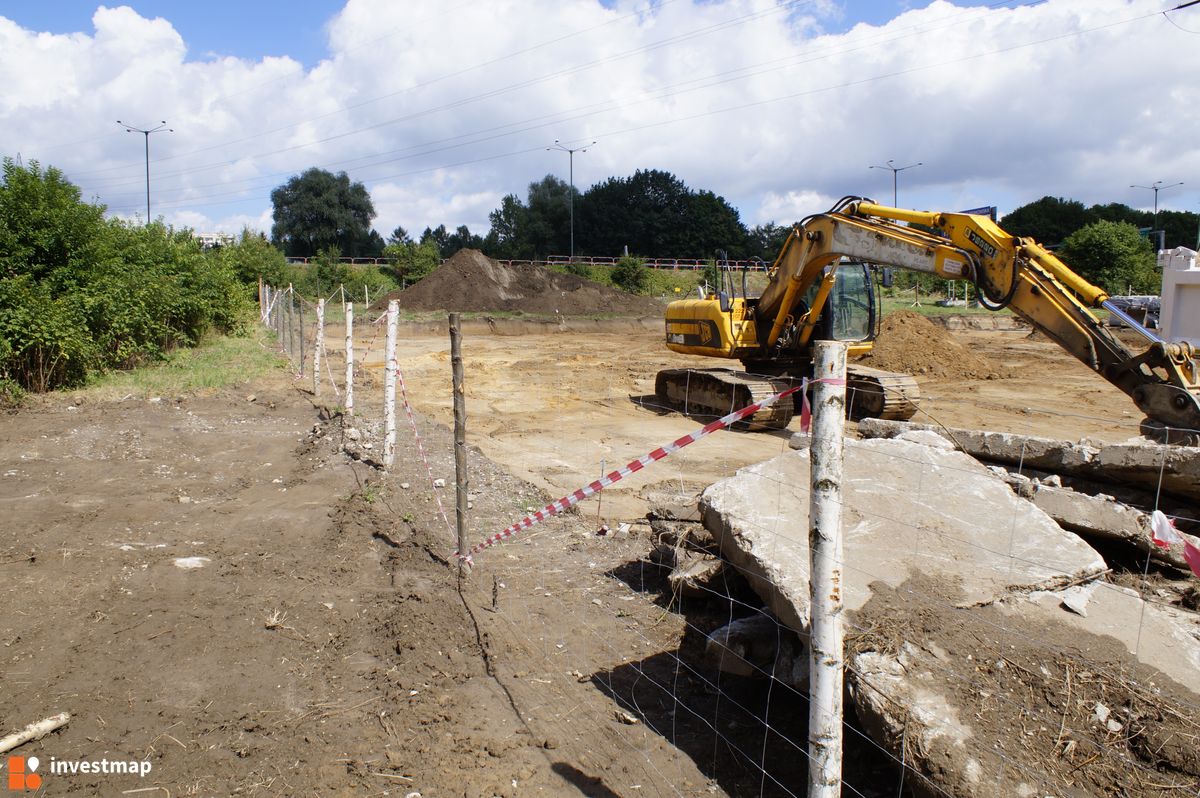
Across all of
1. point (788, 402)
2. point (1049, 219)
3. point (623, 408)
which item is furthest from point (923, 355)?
point (1049, 219)

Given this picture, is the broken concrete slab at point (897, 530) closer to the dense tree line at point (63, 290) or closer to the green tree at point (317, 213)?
the dense tree line at point (63, 290)

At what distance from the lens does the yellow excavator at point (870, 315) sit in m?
7.90

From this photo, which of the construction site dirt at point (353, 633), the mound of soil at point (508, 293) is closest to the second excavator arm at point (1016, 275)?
the construction site dirt at point (353, 633)

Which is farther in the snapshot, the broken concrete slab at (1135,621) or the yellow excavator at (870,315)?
the yellow excavator at (870,315)

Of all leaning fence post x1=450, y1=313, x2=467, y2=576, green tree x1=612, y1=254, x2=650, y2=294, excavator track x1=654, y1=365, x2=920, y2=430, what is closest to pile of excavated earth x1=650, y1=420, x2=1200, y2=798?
leaning fence post x1=450, y1=313, x2=467, y2=576

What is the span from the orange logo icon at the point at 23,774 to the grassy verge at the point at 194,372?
12.3 m

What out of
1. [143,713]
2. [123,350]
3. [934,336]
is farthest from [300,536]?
[934,336]

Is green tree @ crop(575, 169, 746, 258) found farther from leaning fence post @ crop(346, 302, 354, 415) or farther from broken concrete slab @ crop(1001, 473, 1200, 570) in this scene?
broken concrete slab @ crop(1001, 473, 1200, 570)

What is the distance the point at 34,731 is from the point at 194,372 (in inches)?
596

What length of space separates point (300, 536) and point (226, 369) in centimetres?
1273

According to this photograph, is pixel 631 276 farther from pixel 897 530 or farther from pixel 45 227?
pixel 897 530

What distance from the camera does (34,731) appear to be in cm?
399

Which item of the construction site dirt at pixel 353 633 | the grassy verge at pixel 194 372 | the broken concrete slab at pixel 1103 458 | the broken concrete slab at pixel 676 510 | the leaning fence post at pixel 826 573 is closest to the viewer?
the leaning fence post at pixel 826 573

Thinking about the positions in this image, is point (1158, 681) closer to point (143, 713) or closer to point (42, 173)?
point (143, 713)
